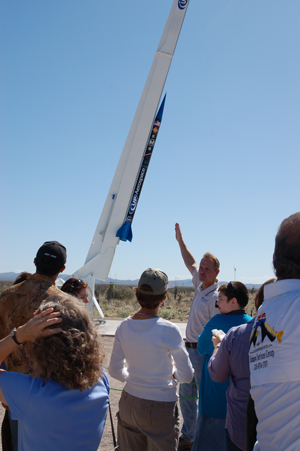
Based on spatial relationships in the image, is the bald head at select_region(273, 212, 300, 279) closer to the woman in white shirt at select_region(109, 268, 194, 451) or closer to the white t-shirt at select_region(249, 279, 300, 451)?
the white t-shirt at select_region(249, 279, 300, 451)

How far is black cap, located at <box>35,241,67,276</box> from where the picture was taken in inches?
107

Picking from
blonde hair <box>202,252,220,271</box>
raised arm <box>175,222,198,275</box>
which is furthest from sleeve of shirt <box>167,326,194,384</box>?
raised arm <box>175,222,198,275</box>

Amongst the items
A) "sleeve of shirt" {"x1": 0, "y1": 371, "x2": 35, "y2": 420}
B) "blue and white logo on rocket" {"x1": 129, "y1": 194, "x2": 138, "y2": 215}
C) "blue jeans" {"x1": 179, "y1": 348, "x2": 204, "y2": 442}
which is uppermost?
"blue and white logo on rocket" {"x1": 129, "y1": 194, "x2": 138, "y2": 215}

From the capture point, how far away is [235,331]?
2.30m

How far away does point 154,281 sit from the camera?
263 centimetres

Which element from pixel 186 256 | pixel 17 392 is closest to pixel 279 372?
pixel 17 392

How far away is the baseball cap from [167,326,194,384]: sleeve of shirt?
0.95 ft

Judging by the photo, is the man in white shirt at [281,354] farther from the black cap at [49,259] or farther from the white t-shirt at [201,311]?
the white t-shirt at [201,311]

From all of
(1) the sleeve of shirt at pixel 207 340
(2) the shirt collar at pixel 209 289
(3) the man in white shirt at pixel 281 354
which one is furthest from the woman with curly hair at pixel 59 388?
(2) the shirt collar at pixel 209 289

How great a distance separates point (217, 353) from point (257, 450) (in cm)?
86

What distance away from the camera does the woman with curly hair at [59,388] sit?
1.52 meters

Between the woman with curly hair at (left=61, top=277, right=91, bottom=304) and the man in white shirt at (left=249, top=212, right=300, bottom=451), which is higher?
the man in white shirt at (left=249, top=212, right=300, bottom=451)

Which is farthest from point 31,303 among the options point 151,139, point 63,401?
point 151,139

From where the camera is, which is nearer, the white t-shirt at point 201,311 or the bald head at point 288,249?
the bald head at point 288,249
